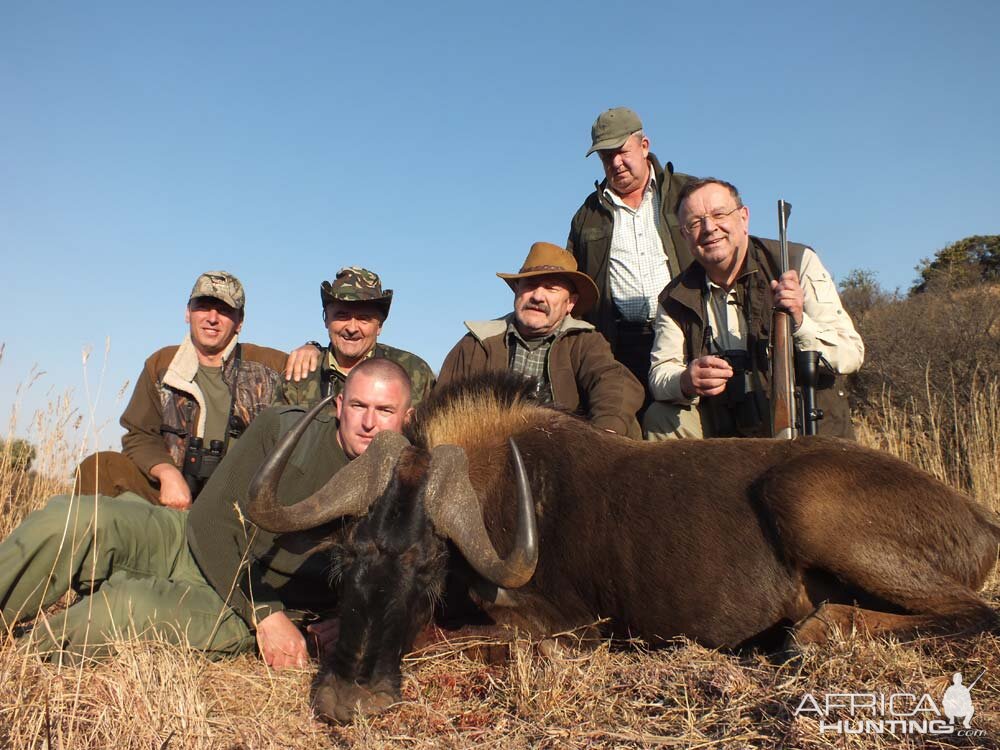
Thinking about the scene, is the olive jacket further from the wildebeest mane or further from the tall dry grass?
the tall dry grass

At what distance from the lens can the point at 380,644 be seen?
3.19 meters

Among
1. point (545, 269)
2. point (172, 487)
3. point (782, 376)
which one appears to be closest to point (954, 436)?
point (782, 376)

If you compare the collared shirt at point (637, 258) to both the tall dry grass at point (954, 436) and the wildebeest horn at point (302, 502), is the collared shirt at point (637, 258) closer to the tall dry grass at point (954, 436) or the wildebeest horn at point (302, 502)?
the tall dry grass at point (954, 436)

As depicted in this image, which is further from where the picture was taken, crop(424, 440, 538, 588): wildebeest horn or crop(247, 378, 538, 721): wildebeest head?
crop(424, 440, 538, 588): wildebeest horn

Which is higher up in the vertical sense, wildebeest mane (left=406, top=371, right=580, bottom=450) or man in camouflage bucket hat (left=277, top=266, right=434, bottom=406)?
man in camouflage bucket hat (left=277, top=266, right=434, bottom=406)

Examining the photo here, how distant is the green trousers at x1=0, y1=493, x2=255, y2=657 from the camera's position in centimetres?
380

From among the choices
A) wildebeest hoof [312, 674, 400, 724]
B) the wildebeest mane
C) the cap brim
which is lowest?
wildebeest hoof [312, 674, 400, 724]

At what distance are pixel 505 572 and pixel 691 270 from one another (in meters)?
3.25

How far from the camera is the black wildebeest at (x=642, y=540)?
3.36 meters

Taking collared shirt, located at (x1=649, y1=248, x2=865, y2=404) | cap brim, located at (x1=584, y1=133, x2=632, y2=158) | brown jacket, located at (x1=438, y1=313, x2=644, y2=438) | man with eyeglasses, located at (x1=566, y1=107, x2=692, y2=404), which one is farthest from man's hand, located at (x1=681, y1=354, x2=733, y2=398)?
cap brim, located at (x1=584, y1=133, x2=632, y2=158)

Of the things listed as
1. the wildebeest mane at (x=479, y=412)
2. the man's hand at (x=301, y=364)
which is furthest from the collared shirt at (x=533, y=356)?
the man's hand at (x=301, y=364)

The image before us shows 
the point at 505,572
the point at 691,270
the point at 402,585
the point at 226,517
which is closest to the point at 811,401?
the point at 691,270

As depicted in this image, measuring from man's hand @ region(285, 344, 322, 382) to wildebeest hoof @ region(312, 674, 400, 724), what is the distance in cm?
353

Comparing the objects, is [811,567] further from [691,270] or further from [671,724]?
[691,270]
